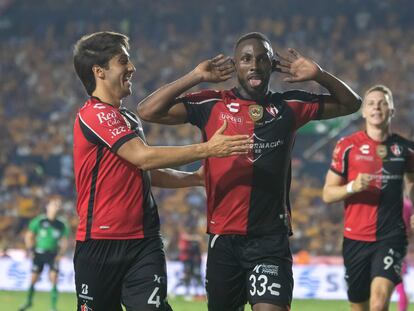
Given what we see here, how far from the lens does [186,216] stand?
2238 cm

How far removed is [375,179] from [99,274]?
12.6 ft

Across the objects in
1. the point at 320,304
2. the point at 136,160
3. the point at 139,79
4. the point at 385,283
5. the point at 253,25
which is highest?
the point at 253,25

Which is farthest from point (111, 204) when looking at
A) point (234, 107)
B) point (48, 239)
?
point (48, 239)

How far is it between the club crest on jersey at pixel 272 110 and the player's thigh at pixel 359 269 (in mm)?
2725

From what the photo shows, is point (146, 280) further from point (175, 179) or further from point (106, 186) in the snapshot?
point (175, 179)

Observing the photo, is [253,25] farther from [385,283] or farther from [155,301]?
[155,301]

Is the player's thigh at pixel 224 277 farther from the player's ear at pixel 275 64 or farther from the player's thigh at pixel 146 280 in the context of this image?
the player's ear at pixel 275 64

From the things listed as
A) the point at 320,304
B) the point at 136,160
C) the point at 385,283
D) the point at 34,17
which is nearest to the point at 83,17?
the point at 34,17

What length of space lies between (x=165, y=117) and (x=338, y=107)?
1330 mm

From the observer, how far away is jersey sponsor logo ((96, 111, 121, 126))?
6.16 metres

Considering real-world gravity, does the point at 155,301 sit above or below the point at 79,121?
below

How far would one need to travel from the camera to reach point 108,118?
6188 millimetres

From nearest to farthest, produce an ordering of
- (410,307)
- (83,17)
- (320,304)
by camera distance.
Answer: (410,307) < (320,304) < (83,17)

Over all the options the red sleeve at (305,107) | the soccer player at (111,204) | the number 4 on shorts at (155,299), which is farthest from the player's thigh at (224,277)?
the red sleeve at (305,107)
